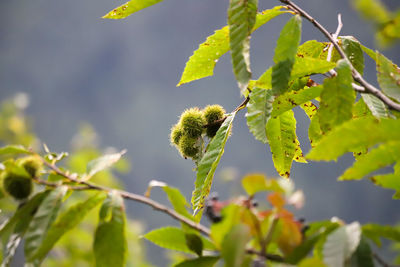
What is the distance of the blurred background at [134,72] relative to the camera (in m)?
30.5

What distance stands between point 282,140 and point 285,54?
0.43 m

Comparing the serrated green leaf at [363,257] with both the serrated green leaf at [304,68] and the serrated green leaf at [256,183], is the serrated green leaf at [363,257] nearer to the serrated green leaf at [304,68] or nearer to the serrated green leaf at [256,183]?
the serrated green leaf at [256,183]

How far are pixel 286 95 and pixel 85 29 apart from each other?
39944 millimetres

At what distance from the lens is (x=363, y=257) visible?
0.62 m

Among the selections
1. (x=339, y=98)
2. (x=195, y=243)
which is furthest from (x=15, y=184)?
(x=339, y=98)

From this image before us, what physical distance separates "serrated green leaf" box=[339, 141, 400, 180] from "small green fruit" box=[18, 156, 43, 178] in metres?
0.63

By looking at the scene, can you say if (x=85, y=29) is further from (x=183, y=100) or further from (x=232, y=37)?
(x=232, y=37)

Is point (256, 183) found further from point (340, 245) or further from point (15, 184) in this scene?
point (15, 184)

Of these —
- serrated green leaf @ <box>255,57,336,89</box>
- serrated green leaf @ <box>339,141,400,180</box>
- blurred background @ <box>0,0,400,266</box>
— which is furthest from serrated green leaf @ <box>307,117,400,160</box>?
blurred background @ <box>0,0,400,266</box>

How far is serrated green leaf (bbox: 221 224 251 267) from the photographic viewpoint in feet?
1.77

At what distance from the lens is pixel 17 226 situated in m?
0.81

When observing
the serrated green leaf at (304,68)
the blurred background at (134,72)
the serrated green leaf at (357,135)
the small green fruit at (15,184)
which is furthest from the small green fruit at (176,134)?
the blurred background at (134,72)

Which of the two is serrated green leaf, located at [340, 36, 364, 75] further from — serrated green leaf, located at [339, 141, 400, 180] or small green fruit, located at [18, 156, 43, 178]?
small green fruit, located at [18, 156, 43, 178]

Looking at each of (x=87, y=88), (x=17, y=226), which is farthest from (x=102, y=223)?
(x=87, y=88)
